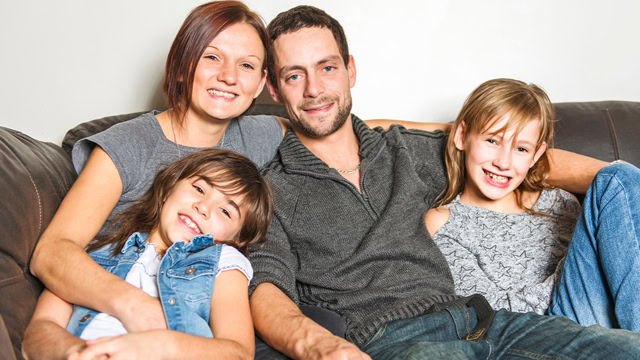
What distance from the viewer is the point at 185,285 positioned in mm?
1395

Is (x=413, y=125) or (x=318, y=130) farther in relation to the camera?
(x=413, y=125)

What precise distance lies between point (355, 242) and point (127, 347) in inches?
32.3

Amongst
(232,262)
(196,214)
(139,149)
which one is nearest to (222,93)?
(139,149)

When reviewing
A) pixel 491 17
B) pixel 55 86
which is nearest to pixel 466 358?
pixel 491 17

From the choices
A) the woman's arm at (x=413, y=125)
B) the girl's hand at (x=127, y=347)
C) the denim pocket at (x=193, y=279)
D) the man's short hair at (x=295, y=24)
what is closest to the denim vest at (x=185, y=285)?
the denim pocket at (x=193, y=279)

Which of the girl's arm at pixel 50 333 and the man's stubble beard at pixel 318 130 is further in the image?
the man's stubble beard at pixel 318 130

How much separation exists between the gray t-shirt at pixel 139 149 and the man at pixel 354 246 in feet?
0.44

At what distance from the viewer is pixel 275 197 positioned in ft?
6.07

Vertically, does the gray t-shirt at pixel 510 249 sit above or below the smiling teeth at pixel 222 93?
below

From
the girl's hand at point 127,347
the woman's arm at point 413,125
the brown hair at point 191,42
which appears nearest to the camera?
the girl's hand at point 127,347

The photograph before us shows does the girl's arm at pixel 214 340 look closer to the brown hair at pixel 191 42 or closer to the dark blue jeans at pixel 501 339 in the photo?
the dark blue jeans at pixel 501 339

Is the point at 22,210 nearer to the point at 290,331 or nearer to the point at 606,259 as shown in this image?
the point at 290,331

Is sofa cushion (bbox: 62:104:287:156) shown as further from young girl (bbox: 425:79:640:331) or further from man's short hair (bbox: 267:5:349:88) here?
young girl (bbox: 425:79:640:331)

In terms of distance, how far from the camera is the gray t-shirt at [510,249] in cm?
180
